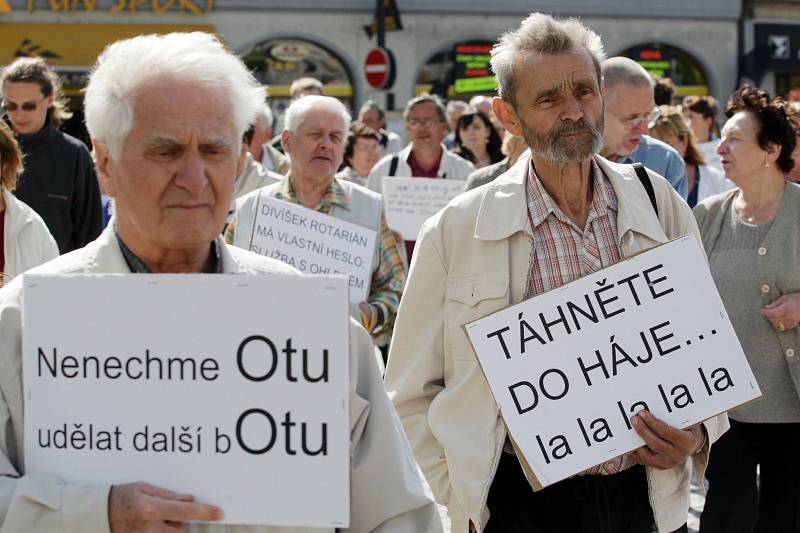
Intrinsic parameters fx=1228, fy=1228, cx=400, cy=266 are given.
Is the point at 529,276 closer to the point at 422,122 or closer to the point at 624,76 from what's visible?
the point at 624,76

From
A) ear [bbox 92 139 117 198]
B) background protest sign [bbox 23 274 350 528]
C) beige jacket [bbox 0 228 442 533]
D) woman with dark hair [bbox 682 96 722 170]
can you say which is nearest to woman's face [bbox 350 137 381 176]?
woman with dark hair [bbox 682 96 722 170]

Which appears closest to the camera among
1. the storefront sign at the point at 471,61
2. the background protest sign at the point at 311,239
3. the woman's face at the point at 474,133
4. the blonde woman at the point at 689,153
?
the background protest sign at the point at 311,239

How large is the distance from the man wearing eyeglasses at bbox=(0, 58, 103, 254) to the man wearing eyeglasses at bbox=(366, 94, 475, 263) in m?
2.36

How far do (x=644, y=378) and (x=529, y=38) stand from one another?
1009 mm

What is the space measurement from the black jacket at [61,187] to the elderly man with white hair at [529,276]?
3.57 meters

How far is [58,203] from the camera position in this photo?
6.59 metres

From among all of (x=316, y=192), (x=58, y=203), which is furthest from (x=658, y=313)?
(x=58, y=203)

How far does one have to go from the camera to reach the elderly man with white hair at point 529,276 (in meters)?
3.34

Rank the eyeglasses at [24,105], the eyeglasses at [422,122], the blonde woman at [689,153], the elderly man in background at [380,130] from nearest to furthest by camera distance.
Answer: the eyeglasses at [24,105], the blonde woman at [689,153], the eyeglasses at [422,122], the elderly man in background at [380,130]

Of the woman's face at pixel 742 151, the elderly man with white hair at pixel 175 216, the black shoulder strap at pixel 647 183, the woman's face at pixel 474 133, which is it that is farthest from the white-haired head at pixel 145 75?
the woman's face at pixel 474 133

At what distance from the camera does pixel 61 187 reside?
6594 mm

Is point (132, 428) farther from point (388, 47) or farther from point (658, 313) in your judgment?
point (388, 47)

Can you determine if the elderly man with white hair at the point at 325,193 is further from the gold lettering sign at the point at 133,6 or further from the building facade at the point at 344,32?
the gold lettering sign at the point at 133,6

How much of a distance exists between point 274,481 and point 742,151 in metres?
3.57
